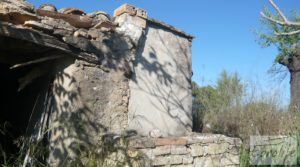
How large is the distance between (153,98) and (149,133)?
1.83ft

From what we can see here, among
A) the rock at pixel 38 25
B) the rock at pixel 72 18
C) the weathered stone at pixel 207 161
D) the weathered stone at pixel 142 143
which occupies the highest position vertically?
the rock at pixel 72 18

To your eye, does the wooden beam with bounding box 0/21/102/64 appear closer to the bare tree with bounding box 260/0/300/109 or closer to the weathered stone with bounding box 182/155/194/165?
the weathered stone with bounding box 182/155/194/165

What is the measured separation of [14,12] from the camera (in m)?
3.80

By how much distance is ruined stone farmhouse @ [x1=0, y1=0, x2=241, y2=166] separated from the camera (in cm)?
404

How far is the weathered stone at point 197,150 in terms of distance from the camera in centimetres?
437

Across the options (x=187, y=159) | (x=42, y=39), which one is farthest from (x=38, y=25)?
(x=187, y=159)

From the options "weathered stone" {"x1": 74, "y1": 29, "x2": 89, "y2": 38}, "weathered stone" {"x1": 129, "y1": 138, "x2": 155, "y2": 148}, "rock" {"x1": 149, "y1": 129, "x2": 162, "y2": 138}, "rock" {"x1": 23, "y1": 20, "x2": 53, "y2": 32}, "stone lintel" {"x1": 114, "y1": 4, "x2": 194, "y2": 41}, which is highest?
"stone lintel" {"x1": 114, "y1": 4, "x2": 194, "y2": 41}

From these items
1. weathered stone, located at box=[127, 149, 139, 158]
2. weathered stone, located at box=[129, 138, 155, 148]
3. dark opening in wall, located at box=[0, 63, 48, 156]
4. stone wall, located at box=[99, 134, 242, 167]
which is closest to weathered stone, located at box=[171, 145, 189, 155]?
stone wall, located at box=[99, 134, 242, 167]

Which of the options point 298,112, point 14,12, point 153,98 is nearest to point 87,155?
point 153,98

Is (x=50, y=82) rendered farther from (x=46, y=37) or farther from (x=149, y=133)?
(x=149, y=133)

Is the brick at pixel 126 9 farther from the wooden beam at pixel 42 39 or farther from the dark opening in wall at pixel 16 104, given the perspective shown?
the dark opening in wall at pixel 16 104

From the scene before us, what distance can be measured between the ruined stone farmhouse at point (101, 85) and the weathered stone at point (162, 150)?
0.01 m

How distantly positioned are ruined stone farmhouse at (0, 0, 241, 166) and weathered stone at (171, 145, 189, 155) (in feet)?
0.04

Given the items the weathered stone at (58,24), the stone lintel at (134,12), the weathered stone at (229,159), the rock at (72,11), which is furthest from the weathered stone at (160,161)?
the rock at (72,11)
